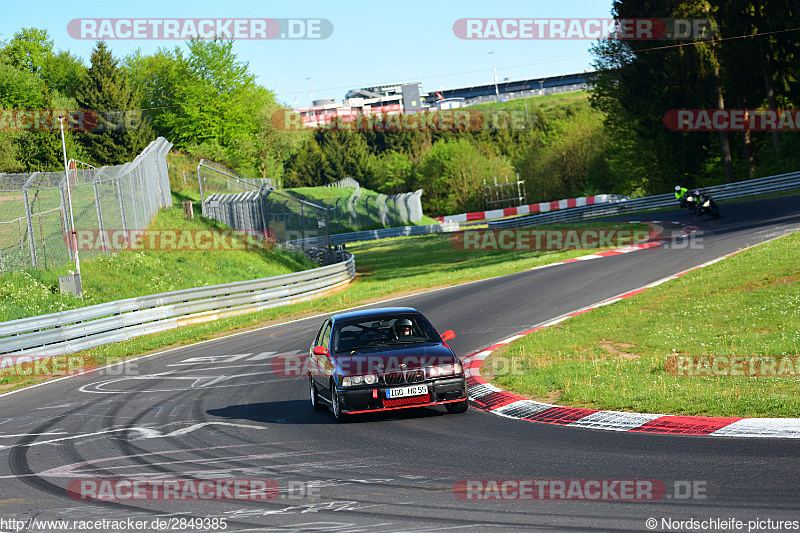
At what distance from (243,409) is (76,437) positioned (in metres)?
2.30

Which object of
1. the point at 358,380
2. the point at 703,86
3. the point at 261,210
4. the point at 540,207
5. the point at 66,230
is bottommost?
the point at 358,380

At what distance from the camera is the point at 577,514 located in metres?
5.48

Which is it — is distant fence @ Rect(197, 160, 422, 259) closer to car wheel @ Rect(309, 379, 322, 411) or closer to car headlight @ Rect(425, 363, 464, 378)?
car wheel @ Rect(309, 379, 322, 411)

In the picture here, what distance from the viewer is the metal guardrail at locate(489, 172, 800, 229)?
41469mm

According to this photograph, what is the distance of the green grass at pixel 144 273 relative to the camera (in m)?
21.6

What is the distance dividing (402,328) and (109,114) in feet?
215

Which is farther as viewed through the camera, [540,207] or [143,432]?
[540,207]

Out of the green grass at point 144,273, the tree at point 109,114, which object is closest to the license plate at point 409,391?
the green grass at point 144,273

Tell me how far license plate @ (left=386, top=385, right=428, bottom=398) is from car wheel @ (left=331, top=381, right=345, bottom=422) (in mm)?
655

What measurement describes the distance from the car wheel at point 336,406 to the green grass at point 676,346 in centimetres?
259

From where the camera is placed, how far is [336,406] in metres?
10.0

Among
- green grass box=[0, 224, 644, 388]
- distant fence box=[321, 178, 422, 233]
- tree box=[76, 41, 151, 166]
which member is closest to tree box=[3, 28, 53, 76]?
tree box=[76, 41, 151, 166]

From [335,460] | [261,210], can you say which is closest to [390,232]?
[261,210]

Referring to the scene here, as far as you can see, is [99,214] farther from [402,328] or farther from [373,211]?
[373,211]
